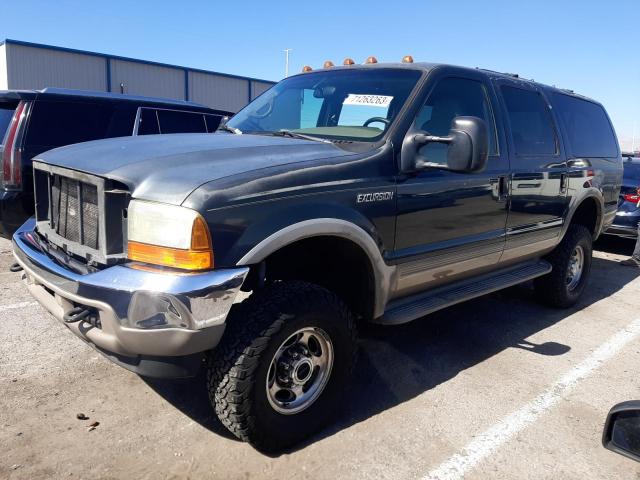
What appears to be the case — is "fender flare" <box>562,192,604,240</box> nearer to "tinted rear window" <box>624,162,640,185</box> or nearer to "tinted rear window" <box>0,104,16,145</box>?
"tinted rear window" <box>624,162,640,185</box>

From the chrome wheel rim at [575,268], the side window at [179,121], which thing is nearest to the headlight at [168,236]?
the chrome wheel rim at [575,268]

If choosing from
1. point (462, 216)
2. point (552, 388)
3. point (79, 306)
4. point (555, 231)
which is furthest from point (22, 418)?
point (555, 231)

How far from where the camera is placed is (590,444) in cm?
296

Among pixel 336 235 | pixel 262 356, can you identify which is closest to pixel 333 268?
pixel 336 235

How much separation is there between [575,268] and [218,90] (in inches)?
981

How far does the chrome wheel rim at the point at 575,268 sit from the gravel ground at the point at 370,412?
2.76 feet

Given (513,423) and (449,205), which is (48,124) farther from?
(513,423)

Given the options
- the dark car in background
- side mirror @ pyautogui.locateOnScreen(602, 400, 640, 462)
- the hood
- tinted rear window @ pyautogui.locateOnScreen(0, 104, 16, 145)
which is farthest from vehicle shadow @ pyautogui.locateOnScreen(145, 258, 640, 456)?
tinted rear window @ pyautogui.locateOnScreen(0, 104, 16, 145)

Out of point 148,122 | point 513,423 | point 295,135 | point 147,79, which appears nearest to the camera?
point 513,423

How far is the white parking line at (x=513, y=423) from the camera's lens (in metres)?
2.69

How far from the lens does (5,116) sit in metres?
5.50

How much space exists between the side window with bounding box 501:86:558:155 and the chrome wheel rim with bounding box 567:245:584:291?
1254 mm

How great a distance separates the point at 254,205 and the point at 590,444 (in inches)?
89.5

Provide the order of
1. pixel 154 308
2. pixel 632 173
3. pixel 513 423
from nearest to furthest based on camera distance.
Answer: pixel 154 308 → pixel 513 423 → pixel 632 173
